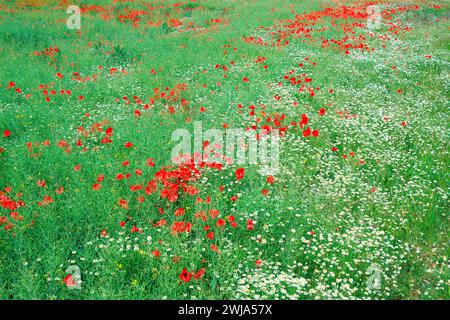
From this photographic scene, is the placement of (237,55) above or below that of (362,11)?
below

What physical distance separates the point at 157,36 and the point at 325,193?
33.8ft

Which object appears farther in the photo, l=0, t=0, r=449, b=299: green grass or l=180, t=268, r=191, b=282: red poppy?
l=0, t=0, r=449, b=299: green grass

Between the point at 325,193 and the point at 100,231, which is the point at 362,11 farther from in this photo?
the point at 100,231

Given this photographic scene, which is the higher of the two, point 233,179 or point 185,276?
point 233,179

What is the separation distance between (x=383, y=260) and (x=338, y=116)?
13.1 ft

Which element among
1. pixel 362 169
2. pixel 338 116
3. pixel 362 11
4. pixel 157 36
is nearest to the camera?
pixel 362 169

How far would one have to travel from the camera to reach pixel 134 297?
12.1 ft

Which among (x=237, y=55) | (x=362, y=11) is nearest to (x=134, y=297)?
(x=237, y=55)

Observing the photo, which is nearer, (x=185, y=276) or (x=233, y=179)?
(x=185, y=276)

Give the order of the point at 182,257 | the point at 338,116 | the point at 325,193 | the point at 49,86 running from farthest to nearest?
the point at 49,86 < the point at 338,116 < the point at 325,193 < the point at 182,257

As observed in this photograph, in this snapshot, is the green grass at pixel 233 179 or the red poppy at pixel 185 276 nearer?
the red poppy at pixel 185 276

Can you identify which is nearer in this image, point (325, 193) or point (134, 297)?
point (134, 297)

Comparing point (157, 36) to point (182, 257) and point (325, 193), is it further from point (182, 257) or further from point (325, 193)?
point (182, 257)

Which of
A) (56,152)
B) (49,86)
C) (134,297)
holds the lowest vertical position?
(134,297)
